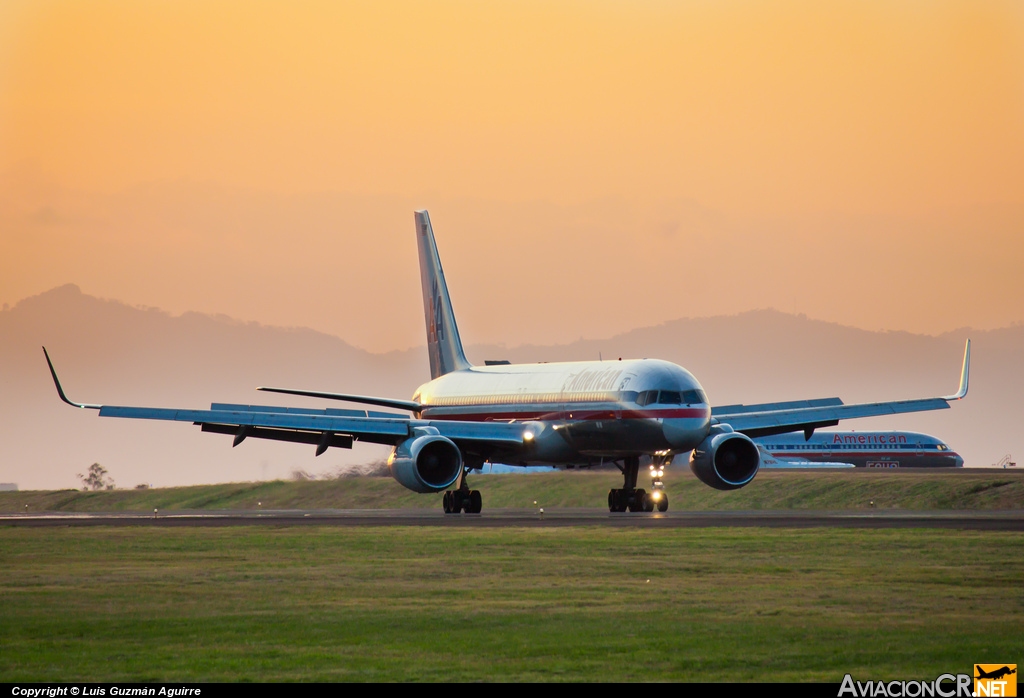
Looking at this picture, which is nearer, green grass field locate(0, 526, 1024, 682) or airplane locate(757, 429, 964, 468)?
green grass field locate(0, 526, 1024, 682)

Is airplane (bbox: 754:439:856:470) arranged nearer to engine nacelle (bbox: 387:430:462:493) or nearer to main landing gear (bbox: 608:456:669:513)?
main landing gear (bbox: 608:456:669:513)

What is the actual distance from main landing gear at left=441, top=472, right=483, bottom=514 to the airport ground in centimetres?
1256

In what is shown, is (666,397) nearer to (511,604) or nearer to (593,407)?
(593,407)

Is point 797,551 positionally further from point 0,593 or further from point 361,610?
point 0,593

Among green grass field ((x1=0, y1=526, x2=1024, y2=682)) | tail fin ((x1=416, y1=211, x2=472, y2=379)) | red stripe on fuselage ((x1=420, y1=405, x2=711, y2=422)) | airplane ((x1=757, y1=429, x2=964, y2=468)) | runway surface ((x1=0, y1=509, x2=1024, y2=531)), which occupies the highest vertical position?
airplane ((x1=757, y1=429, x2=964, y2=468))

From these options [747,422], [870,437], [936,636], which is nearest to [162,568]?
[936,636]

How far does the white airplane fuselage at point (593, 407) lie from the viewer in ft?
147

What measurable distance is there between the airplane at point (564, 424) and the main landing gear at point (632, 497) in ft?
0.14

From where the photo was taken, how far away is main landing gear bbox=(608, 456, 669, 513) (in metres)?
48.1

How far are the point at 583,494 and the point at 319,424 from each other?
1504cm

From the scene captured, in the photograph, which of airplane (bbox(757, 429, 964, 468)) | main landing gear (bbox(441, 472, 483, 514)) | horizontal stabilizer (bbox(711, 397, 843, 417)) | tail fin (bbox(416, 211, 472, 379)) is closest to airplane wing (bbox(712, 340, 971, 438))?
horizontal stabilizer (bbox(711, 397, 843, 417))

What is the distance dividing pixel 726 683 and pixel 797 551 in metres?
14.7

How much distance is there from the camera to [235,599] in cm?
2080

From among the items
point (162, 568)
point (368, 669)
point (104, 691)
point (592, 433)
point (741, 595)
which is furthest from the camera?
point (592, 433)
